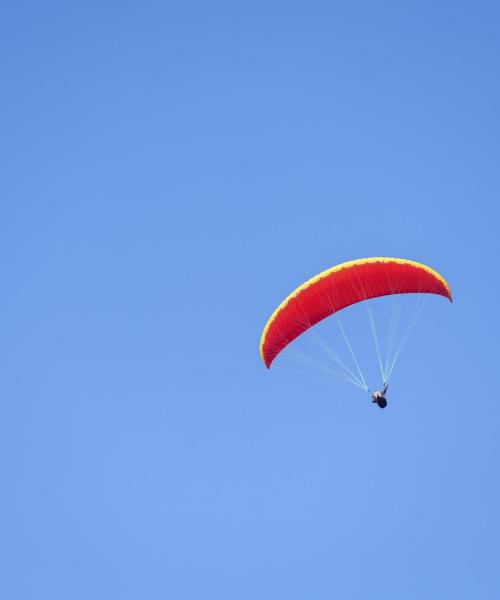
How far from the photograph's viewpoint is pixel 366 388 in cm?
3334

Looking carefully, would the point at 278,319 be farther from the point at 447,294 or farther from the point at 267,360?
the point at 447,294

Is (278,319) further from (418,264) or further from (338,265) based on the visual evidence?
(418,264)

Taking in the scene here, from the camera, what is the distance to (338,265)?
→ 33.8 meters

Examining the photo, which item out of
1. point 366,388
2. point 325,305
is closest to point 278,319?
point 325,305

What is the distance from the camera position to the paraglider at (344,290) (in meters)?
33.7

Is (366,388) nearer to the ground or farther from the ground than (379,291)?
nearer to the ground

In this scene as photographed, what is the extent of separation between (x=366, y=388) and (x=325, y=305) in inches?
133

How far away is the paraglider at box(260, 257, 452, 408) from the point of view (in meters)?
33.7

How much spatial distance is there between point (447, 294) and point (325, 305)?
4.15 meters

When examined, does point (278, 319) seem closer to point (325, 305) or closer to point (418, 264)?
point (325, 305)

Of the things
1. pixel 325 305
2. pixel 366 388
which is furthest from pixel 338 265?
pixel 366 388

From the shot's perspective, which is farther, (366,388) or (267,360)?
(267,360)

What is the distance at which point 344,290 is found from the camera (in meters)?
34.6

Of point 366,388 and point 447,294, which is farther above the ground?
point 447,294
